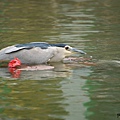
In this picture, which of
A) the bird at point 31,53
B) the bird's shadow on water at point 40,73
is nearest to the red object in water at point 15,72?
the bird's shadow on water at point 40,73

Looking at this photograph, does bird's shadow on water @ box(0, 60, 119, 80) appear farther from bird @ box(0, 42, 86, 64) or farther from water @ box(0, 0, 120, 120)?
bird @ box(0, 42, 86, 64)

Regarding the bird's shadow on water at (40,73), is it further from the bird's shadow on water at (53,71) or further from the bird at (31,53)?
the bird at (31,53)

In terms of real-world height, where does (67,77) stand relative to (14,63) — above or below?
below

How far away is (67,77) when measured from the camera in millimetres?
9344

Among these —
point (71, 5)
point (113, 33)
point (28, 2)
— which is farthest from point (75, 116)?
point (28, 2)

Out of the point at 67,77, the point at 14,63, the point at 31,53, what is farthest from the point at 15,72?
the point at 67,77

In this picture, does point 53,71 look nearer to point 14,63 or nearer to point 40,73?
point 40,73

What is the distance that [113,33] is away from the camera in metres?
13.2

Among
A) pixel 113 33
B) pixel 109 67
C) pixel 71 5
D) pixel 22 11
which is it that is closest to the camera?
pixel 109 67

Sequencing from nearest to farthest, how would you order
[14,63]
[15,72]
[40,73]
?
[40,73] → [15,72] → [14,63]

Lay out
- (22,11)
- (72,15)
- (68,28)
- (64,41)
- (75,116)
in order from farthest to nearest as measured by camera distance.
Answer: (22,11) → (72,15) → (68,28) → (64,41) → (75,116)

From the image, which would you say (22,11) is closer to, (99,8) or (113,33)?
(99,8)

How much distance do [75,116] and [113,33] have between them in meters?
6.20

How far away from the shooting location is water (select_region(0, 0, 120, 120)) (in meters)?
7.51
